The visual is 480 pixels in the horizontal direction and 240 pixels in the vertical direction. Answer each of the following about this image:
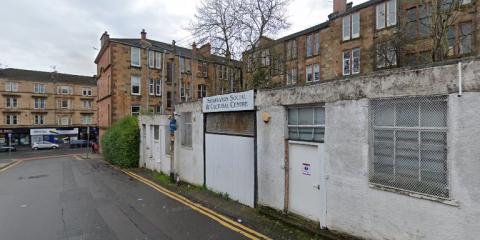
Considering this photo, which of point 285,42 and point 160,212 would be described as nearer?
point 160,212

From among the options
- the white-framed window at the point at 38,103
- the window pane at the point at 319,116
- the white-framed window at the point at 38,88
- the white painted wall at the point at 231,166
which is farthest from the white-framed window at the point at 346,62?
the white-framed window at the point at 38,88

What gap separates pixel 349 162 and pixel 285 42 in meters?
32.5

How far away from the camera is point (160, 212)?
8.85 m

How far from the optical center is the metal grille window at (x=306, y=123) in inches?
277

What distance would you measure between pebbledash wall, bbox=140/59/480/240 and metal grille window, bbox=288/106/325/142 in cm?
18

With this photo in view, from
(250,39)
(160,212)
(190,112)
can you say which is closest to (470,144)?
(160,212)

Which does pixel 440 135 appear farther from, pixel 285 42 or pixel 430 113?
pixel 285 42

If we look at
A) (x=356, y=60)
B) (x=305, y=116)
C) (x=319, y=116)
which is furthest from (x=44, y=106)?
(x=319, y=116)

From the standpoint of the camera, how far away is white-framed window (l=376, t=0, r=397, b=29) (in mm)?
24375

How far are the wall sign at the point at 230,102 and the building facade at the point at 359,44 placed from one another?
11.4 m

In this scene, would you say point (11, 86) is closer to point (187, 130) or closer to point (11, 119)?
point (11, 119)

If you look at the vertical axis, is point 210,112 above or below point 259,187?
above

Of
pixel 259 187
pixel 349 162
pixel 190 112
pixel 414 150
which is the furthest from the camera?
pixel 190 112

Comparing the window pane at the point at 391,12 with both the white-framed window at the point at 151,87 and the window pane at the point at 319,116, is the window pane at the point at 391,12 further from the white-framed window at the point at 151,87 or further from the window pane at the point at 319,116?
the white-framed window at the point at 151,87
